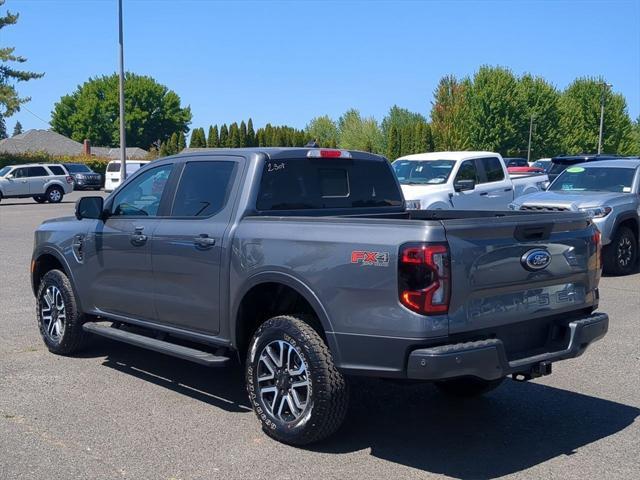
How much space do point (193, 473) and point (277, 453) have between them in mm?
579

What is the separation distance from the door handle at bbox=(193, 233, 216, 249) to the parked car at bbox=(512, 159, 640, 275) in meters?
7.77

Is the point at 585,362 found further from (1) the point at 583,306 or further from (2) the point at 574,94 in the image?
(2) the point at 574,94

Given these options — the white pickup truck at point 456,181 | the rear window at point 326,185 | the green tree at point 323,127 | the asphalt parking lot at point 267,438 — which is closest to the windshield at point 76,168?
the white pickup truck at point 456,181

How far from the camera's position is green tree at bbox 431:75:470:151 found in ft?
250

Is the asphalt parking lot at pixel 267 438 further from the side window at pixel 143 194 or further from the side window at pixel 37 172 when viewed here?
the side window at pixel 37 172

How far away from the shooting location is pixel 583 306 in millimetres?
5293

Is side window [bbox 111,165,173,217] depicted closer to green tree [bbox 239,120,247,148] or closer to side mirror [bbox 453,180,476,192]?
side mirror [bbox 453,180,476,192]

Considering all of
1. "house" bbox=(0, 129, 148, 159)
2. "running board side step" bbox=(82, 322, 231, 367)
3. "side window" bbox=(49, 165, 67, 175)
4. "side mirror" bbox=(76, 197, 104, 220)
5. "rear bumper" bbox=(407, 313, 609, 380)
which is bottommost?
"running board side step" bbox=(82, 322, 231, 367)

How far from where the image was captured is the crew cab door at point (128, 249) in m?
6.28

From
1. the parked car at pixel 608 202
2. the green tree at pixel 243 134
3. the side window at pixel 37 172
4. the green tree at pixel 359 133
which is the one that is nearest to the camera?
the parked car at pixel 608 202

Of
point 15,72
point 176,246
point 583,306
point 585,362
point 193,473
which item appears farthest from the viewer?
point 15,72

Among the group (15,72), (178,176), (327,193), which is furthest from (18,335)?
(15,72)

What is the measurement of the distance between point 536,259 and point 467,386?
1491mm

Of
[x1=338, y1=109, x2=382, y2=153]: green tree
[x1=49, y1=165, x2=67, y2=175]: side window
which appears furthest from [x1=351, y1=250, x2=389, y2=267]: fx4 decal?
[x1=338, y1=109, x2=382, y2=153]: green tree
